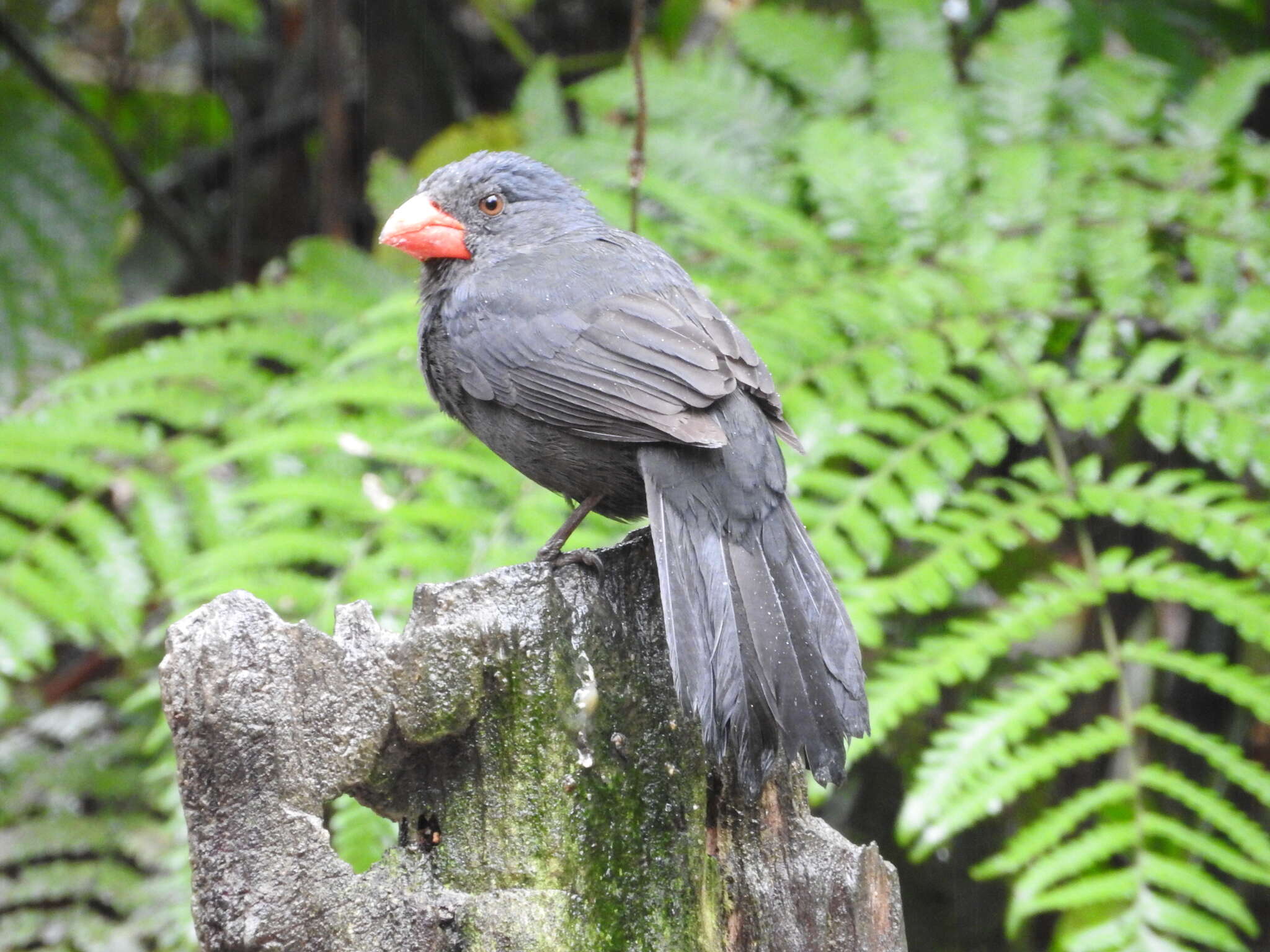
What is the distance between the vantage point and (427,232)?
2781mm

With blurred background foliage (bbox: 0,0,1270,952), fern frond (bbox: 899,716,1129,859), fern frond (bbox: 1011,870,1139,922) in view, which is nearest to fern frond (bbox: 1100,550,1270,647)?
blurred background foliage (bbox: 0,0,1270,952)

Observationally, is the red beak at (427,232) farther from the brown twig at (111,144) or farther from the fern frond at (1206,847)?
the brown twig at (111,144)

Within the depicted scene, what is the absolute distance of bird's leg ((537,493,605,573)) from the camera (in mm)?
2023

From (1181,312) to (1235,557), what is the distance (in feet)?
3.19

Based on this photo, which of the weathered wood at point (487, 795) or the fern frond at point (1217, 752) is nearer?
the weathered wood at point (487, 795)

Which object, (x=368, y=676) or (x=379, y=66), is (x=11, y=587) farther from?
(x=379, y=66)

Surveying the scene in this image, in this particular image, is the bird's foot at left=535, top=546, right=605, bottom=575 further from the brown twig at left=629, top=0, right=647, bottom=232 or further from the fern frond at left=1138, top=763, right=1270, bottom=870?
the fern frond at left=1138, top=763, right=1270, bottom=870

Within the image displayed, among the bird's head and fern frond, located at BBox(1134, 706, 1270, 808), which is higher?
the bird's head

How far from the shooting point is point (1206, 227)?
3820mm

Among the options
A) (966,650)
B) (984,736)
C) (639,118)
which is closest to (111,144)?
(639,118)

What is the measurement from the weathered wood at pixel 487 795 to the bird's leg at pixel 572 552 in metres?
0.13

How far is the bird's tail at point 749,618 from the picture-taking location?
1.77 meters

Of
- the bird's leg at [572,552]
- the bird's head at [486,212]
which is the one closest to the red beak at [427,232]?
the bird's head at [486,212]

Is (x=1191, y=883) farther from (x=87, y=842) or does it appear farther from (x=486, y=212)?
(x=87, y=842)
